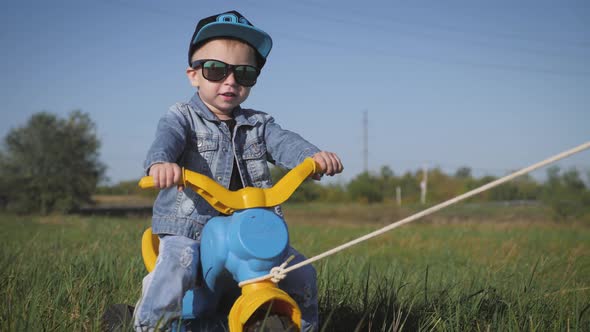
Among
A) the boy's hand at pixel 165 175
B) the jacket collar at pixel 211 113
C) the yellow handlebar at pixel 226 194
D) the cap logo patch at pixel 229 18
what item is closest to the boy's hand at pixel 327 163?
the yellow handlebar at pixel 226 194

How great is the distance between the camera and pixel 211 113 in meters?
2.61

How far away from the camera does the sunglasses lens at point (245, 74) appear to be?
8.15 ft

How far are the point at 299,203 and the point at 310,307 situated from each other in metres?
35.0

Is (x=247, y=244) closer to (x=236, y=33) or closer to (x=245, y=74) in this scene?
(x=245, y=74)

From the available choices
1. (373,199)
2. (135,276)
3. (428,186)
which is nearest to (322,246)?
(135,276)

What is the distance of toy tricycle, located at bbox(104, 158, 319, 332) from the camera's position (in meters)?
1.76

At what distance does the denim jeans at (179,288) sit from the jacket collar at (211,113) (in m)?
0.64

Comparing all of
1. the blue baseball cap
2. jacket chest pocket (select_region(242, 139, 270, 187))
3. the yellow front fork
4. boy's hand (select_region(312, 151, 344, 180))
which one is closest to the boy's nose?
the blue baseball cap

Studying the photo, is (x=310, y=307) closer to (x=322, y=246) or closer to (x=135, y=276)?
(x=135, y=276)

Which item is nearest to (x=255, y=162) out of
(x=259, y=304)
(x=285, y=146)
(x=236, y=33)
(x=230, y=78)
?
(x=285, y=146)

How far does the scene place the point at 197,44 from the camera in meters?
2.58

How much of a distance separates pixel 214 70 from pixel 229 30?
221 millimetres

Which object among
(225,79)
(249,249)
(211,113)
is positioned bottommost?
(249,249)

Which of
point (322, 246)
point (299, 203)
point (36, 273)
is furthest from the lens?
point (299, 203)
